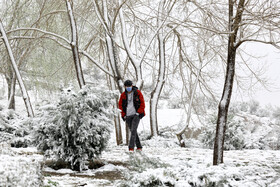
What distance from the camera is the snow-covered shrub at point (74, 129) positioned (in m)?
4.89

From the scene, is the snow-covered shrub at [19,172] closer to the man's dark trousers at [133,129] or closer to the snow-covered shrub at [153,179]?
the snow-covered shrub at [153,179]

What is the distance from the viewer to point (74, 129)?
4.92 meters

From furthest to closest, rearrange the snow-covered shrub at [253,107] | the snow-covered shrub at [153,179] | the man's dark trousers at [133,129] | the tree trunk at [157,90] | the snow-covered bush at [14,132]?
the snow-covered shrub at [253,107] < the tree trunk at [157,90] < the snow-covered bush at [14,132] < the man's dark trousers at [133,129] < the snow-covered shrub at [153,179]

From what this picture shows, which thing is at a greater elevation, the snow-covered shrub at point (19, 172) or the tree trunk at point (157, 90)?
the tree trunk at point (157, 90)

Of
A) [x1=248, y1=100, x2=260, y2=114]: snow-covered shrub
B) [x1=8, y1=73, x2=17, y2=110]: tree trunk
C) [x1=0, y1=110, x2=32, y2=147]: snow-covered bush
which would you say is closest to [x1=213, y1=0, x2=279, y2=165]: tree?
[x1=0, y1=110, x2=32, y2=147]: snow-covered bush

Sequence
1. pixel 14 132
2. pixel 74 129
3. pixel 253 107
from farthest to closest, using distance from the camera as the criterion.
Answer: pixel 253 107 → pixel 14 132 → pixel 74 129

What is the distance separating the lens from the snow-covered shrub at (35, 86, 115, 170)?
4.89 metres

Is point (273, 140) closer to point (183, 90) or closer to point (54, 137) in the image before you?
point (183, 90)

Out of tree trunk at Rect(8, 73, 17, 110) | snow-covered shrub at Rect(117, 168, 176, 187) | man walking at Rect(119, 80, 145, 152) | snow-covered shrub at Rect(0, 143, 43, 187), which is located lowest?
snow-covered shrub at Rect(117, 168, 176, 187)

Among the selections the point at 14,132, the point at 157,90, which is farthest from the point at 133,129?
the point at 157,90

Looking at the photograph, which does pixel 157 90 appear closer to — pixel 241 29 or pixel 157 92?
pixel 157 92

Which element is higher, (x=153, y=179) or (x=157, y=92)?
(x=157, y=92)

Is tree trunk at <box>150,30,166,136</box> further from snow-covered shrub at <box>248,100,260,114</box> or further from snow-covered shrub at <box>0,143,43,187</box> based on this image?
snow-covered shrub at <box>248,100,260,114</box>

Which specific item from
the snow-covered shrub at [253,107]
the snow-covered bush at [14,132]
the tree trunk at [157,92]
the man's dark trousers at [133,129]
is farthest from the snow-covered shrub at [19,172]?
the snow-covered shrub at [253,107]
